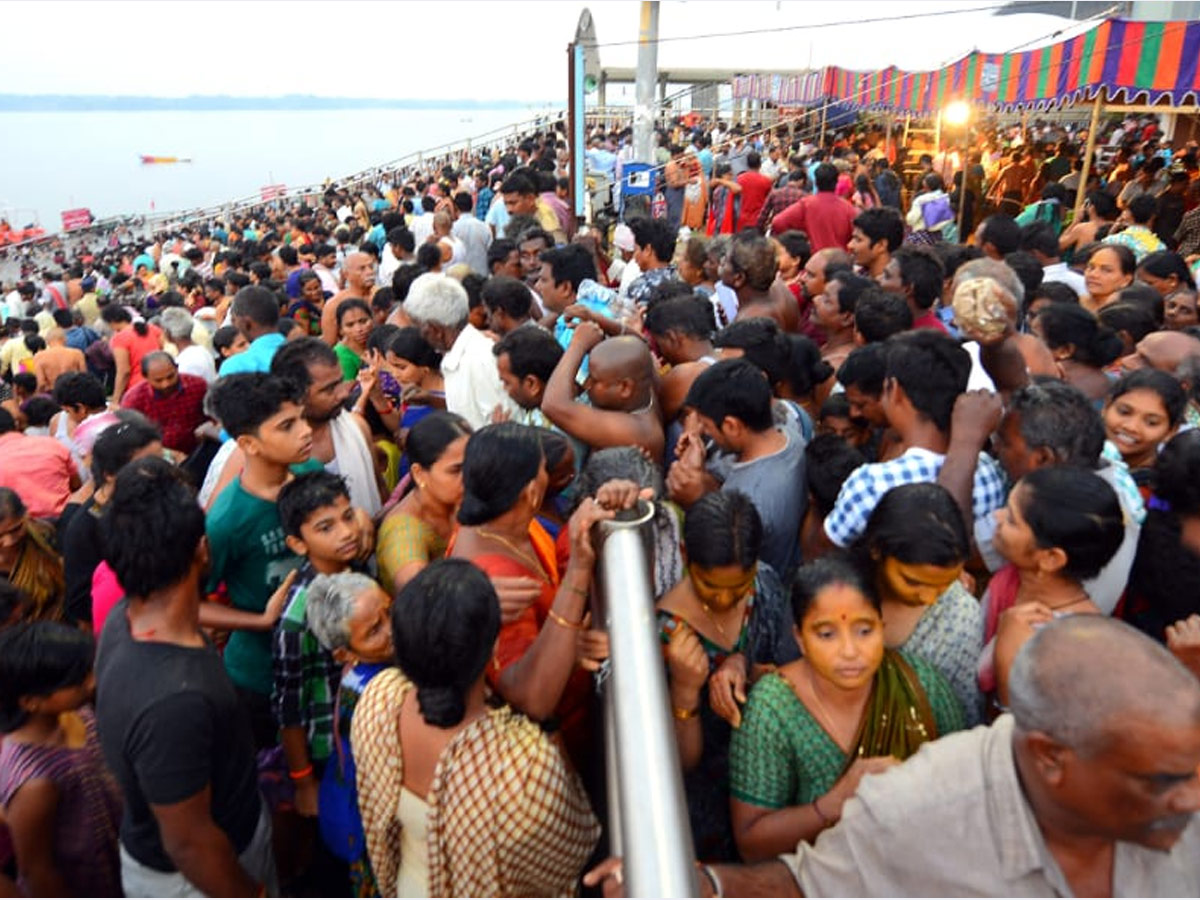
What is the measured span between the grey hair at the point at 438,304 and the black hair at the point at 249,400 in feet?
3.62

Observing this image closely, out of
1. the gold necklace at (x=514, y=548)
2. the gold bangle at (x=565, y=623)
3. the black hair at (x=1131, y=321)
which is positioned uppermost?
the black hair at (x=1131, y=321)

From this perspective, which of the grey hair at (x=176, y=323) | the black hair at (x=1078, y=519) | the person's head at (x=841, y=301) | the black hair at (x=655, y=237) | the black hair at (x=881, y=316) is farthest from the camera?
the grey hair at (x=176, y=323)

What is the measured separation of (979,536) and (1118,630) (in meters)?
1.21

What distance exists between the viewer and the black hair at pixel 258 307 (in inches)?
202

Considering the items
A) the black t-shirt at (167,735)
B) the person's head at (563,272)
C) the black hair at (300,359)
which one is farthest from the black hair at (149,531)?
the person's head at (563,272)

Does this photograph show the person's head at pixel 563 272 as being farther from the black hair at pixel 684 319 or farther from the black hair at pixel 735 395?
the black hair at pixel 735 395

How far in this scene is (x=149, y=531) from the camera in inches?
78.1

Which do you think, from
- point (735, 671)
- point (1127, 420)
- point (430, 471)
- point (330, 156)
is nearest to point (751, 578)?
point (735, 671)

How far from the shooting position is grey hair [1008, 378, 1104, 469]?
2277 millimetres

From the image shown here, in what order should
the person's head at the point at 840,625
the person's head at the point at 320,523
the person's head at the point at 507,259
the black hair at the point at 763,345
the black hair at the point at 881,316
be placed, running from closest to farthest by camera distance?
the person's head at the point at 840,625
the person's head at the point at 320,523
the black hair at the point at 763,345
the black hair at the point at 881,316
the person's head at the point at 507,259

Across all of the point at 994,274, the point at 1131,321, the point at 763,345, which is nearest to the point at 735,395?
the point at 763,345

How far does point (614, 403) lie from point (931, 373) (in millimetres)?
1094

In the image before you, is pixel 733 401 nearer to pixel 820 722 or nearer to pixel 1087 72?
pixel 820 722

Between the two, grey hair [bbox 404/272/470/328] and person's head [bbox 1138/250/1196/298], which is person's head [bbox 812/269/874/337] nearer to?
grey hair [bbox 404/272/470/328]
